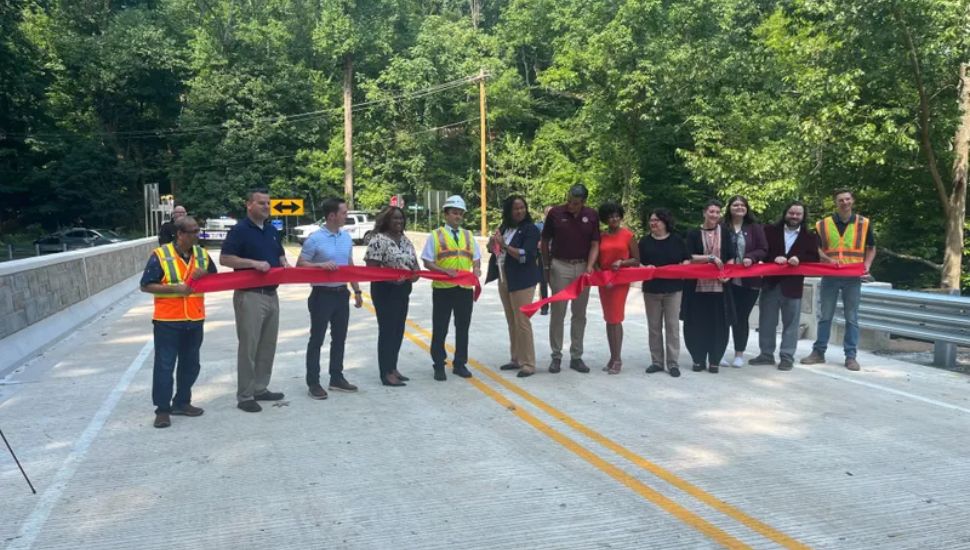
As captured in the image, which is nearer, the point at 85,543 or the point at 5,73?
the point at 85,543

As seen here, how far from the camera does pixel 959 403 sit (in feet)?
25.8

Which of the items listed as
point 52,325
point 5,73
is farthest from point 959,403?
point 5,73

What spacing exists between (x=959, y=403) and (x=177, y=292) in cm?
712

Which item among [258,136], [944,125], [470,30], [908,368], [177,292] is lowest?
[908,368]

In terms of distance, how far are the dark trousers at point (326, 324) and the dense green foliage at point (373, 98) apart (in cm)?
2065

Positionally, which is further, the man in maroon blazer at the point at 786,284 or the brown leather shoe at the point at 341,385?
the man in maroon blazer at the point at 786,284

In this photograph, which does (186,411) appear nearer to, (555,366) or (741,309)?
(555,366)

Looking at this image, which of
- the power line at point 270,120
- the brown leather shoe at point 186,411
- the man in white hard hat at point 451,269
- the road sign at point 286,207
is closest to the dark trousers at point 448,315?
the man in white hard hat at point 451,269

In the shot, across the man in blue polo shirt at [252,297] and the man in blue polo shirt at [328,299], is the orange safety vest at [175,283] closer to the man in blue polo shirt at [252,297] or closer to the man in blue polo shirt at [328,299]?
the man in blue polo shirt at [252,297]

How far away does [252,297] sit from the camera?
761cm

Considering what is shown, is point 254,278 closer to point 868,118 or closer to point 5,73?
point 868,118

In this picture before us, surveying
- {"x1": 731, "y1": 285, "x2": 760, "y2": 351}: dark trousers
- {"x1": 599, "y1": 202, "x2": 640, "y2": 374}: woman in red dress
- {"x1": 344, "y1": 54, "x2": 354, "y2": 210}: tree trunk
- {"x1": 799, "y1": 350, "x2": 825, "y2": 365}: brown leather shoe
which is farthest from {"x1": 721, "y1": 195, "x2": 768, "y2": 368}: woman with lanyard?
{"x1": 344, "y1": 54, "x2": 354, "y2": 210}: tree trunk

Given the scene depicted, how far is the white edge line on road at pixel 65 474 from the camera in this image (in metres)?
4.67

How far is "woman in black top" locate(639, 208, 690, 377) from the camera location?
363 inches
